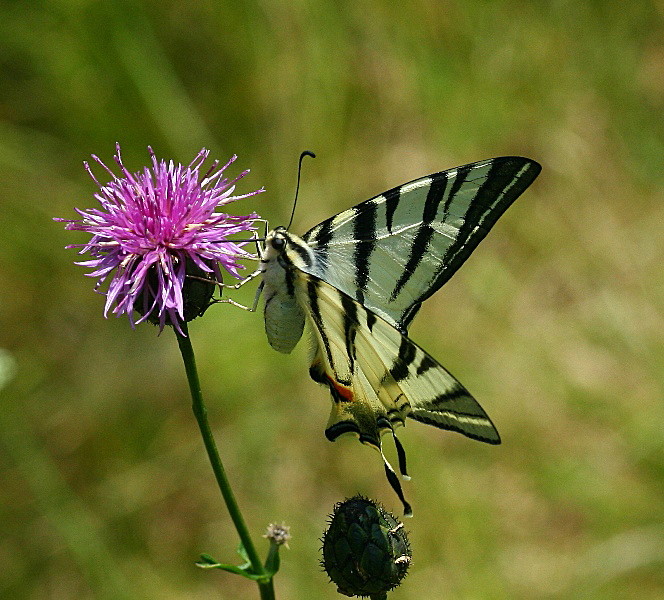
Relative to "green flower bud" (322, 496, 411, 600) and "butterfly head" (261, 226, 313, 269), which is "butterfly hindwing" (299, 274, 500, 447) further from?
"green flower bud" (322, 496, 411, 600)

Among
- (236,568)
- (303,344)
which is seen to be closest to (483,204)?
(236,568)

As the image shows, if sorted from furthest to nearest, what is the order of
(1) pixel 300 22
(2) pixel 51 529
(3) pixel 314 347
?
1. (1) pixel 300 22
2. (2) pixel 51 529
3. (3) pixel 314 347

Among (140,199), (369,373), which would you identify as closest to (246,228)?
Answer: (140,199)

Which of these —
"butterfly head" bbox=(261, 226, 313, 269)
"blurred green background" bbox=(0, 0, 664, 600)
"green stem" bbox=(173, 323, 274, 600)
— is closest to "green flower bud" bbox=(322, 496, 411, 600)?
"green stem" bbox=(173, 323, 274, 600)

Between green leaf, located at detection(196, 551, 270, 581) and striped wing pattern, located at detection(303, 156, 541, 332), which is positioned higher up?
striped wing pattern, located at detection(303, 156, 541, 332)

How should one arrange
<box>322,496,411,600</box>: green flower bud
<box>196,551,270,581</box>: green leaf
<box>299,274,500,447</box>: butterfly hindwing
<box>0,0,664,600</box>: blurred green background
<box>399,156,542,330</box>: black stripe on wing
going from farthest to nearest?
1. <box>0,0,664,600</box>: blurred green background
2. <box>399,156,542,330</box>: black stripe on wing
3. <box>322,496,411,600</box>: green flower bud
4. <box>299,274,500,447</box>: butterfly hindwing
5. <box>196,551,270,581</box>: green leaf

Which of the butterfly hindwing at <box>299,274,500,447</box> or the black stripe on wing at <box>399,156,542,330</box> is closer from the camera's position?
the butterfly hindwing at <box>299,274,500,447</box>

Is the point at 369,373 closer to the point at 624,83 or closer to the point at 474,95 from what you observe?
the point at 474,95

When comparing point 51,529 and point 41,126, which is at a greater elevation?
point 41,126
